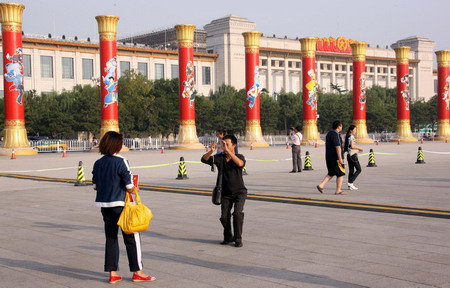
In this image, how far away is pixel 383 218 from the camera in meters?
11.3

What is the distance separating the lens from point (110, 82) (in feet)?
154

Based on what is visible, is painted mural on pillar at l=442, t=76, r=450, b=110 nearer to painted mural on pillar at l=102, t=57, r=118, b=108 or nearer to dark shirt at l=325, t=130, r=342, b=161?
painted mural on pillar at l=102, t=57, r=118, b=108

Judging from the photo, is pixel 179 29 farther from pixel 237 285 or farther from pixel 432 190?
pixel 237 285

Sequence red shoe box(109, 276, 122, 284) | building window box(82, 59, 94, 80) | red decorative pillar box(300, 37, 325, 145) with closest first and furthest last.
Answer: red shoe box(109, 276, 122, 284) < red decorative pillar box(300, 37, 325, 145) < building window box(82, 59, 94, 80)

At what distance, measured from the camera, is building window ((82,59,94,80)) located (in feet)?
287

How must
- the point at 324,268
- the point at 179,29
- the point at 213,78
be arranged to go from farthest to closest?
the point at 213,78, the point at 179,29, the point at 324,268

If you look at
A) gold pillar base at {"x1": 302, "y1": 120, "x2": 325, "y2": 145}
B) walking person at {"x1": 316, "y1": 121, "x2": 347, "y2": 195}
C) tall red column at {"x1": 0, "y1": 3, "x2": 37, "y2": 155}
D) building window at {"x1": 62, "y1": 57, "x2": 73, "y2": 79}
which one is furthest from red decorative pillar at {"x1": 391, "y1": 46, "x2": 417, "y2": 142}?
walking person at {"x1": 316, "y1": 121, "x2": 347, "y2": 195}

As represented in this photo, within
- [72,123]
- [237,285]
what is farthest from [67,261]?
[72,123]

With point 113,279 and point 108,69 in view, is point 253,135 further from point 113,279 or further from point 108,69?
point 113,279

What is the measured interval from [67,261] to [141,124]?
59463 millimetres

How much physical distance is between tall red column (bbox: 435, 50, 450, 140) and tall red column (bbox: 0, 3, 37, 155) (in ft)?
141

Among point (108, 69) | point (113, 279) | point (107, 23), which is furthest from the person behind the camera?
point (108, 69)

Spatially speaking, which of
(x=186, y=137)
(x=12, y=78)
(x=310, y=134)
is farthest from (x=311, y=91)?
(x=12, y=78)

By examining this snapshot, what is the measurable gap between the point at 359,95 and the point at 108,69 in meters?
25.0
